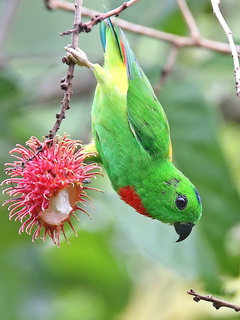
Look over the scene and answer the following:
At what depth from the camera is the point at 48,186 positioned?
2.47m

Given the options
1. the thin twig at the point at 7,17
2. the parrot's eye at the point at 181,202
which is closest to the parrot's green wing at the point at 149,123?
the parrot's eye at the point at 181,202

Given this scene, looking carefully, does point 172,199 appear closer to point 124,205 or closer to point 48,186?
point 48,186

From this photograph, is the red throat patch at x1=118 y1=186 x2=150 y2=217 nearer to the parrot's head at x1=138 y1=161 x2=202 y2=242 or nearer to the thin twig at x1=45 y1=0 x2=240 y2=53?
the parrot's head at x1=138 y1=161 x2=202 y2=242

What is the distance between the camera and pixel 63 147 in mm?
2576

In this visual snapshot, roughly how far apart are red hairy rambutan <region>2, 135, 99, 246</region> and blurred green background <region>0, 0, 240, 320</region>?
1.14 meters

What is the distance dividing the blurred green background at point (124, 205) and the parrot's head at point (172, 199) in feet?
2.26

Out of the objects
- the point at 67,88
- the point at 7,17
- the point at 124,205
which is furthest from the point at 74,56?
the point at 7,17

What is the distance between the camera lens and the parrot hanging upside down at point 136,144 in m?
2.92

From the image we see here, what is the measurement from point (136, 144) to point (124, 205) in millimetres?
786

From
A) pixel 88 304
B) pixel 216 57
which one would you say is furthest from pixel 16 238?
pixel 216 57

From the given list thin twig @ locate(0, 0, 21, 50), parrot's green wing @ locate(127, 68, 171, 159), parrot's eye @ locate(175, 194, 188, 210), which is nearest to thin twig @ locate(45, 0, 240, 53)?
parrot's green wing @ locate(127, 68, 171, 159)

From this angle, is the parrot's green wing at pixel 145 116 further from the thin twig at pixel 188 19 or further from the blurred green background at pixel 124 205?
the blurred green background at pixel 124 205

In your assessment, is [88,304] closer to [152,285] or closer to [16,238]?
[152,285]

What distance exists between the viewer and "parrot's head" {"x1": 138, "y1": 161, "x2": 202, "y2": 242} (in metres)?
2.89
